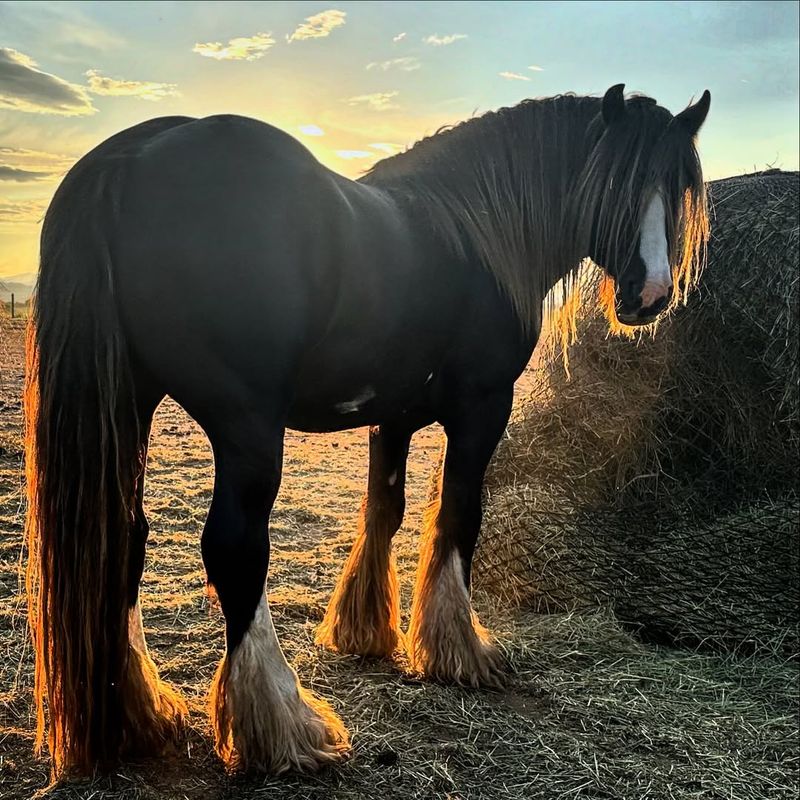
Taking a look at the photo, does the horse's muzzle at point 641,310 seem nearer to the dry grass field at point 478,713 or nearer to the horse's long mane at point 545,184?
the horse's long mane at point 545,184

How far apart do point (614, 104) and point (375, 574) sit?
6.84 ft

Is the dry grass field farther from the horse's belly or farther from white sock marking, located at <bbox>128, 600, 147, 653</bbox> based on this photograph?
the horse's belly

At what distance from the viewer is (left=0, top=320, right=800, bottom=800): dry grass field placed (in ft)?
6.94

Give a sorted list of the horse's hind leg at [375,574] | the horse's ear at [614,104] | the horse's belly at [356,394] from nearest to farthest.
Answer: the horse's belly at [356,394] → the horse's ear at [614,104] → the horse's hind leg at [375,574]

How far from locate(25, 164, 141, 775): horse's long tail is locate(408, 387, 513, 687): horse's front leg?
1.25 metres

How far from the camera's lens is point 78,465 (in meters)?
1.84

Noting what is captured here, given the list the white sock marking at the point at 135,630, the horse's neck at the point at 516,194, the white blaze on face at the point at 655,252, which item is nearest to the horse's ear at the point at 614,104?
the horse's neck at the point at 516,194

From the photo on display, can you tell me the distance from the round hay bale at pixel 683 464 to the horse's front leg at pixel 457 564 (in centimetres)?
93

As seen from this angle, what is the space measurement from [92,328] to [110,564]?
62cm

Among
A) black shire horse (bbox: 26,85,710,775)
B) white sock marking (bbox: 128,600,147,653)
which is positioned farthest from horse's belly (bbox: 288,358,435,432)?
white sock marking (bbox: 128,600,147,653)

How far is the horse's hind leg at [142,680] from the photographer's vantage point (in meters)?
2.08

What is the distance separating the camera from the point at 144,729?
6.94 ft

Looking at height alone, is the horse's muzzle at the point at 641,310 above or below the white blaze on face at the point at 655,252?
below

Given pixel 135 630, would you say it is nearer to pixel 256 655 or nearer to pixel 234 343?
pixel 256 655
